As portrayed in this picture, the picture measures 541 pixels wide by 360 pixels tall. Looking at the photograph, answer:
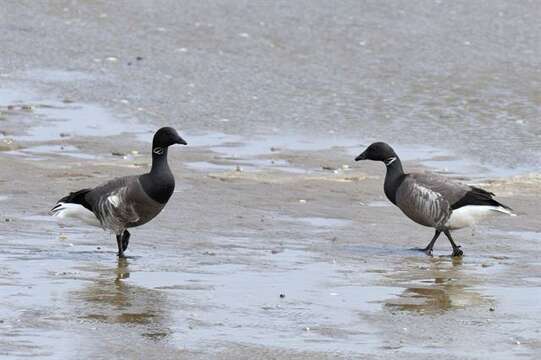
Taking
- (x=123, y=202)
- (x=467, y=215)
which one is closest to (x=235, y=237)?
(x=123, y=202)

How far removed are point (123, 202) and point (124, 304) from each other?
239cm

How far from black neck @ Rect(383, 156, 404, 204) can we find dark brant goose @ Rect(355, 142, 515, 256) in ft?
0.03

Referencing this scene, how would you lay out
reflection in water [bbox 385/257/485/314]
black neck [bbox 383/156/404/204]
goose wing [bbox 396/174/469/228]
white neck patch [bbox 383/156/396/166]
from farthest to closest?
1. white neck patch [bbox 383/156/396/166]
2. black neck [bbox 383/156/404/204]
3. goose wing [bbox 396/174/469/228]
4. reflection in water [bbox 385/257/485/314]

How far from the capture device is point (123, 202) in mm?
13133

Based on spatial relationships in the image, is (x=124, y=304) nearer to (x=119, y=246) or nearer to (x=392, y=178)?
(x=119, y=246)

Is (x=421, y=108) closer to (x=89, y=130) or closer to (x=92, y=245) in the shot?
(x=89, y=130)

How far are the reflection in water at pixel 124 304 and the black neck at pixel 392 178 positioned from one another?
3.59 m

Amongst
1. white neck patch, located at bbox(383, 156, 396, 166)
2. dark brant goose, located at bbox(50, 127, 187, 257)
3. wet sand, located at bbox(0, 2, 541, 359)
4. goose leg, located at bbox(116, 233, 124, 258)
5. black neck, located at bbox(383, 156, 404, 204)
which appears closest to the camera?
wet sand, located at bbox(0, 2, 541, 359)

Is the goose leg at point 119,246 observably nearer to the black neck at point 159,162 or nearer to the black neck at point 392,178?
the black neck at point 159,162

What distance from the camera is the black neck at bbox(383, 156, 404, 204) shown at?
14.6m

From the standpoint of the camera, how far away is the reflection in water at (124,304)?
1020 centimetres

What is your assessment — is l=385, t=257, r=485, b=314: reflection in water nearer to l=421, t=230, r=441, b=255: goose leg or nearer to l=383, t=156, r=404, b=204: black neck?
l=421, t=230, r=441, b=255: goose leg

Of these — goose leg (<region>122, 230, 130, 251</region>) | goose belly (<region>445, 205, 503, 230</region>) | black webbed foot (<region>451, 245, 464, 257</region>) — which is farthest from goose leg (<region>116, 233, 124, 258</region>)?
goose belly (<region>445, 205, 503, 230</region>)

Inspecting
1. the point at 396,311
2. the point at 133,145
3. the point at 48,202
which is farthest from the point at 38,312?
the point at 133,145
